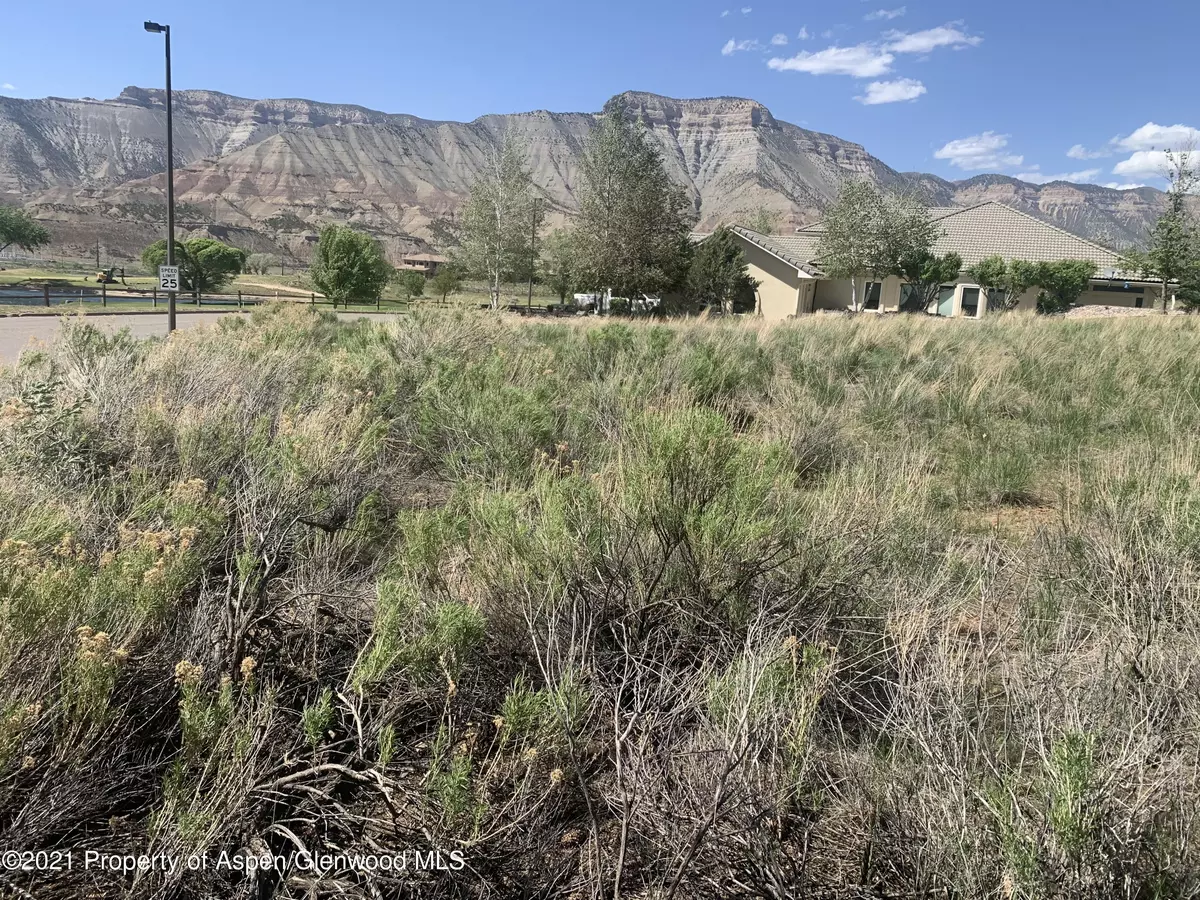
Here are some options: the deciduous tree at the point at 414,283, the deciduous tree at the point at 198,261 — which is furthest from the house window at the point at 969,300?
the deciduous tree at the point at 198,261

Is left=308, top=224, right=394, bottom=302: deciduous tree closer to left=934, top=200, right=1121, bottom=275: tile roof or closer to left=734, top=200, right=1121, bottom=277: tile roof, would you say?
left=734, top=200, right=1121, bottom=277: tile roof

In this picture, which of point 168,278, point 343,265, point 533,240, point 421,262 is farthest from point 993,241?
point 421,262

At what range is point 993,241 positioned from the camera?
44.3 meters

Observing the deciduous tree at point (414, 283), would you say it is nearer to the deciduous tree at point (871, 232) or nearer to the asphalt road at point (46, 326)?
the asphalt road at point (46, 326)

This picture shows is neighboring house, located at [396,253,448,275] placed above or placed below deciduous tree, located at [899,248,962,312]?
above

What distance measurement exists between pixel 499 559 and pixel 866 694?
1638 millimetres

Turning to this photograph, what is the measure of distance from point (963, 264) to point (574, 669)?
44.5m

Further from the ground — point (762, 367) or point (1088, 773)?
point (762, 367)

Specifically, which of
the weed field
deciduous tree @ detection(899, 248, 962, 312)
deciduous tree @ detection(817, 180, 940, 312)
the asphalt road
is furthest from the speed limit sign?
deciduous tree @ detection(899, 248, 962, 312)

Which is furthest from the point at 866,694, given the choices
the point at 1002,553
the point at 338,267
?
the point at 338,267

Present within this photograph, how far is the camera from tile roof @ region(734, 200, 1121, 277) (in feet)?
136

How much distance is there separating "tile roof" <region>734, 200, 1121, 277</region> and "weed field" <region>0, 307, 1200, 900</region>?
36.7 meters

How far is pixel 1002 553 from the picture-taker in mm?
4027

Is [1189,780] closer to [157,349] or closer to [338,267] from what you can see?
[157,349]
